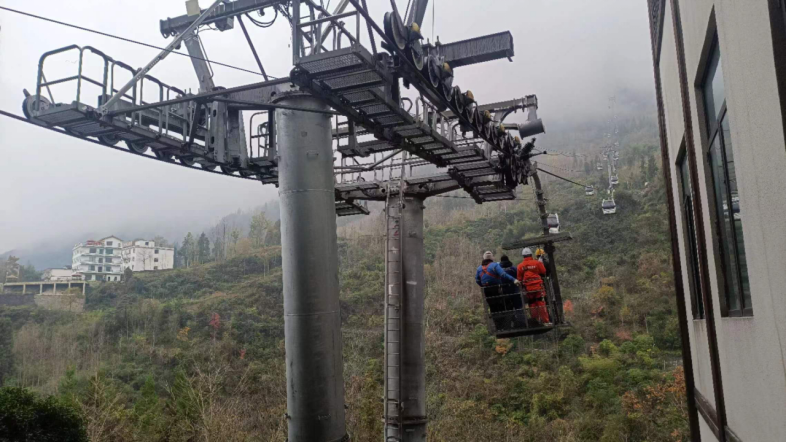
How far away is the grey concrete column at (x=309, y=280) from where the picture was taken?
263 inches

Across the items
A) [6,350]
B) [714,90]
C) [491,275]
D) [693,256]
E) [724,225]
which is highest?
[714,90]

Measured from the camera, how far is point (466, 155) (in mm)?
9961

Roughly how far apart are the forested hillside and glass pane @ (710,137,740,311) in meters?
9.67

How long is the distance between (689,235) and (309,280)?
515 centimetres

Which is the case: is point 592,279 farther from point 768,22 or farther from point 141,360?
point 768,22

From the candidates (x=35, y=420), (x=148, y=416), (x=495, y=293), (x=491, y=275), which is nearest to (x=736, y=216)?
(x=491, y=275)

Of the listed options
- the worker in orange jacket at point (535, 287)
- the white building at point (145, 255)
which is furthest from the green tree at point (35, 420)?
the white building at point (145, 255)

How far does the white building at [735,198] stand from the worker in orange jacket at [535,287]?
286 cm

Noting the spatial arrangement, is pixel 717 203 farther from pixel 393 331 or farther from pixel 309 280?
pixel 393 331

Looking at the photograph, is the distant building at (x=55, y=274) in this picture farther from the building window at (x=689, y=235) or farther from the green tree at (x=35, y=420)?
the building window at (x=689, y=235)

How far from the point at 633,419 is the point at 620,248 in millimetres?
21033

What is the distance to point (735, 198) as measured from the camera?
377 centimetres

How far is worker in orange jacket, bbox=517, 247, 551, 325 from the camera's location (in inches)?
393

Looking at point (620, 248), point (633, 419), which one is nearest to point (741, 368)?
point (633, 419)
